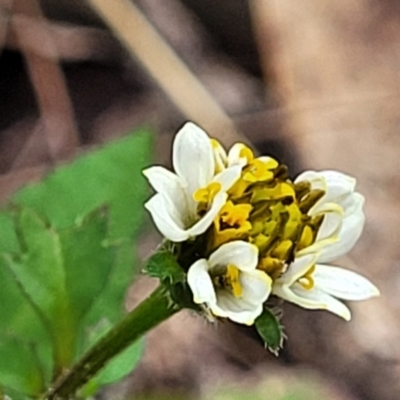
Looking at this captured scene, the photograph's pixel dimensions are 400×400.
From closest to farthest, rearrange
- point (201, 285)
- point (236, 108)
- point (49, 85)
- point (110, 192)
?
point (201, 285) < point (110, 192) < point (49, 85) < point (236, 108)

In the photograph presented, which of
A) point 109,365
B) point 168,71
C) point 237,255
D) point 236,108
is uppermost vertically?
point 237,255

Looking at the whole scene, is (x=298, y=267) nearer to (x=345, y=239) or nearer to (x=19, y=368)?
(x=345, y=239)

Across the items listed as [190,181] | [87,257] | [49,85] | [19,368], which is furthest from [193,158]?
[49,85]

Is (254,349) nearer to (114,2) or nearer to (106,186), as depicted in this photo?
(106,186)

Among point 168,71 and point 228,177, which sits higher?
point 228,177

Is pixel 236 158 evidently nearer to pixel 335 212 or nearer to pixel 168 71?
pixel 335 212

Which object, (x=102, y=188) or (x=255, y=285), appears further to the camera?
(x=102, y=188)

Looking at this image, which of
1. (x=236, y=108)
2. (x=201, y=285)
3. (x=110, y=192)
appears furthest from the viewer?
(x=236, y=108)

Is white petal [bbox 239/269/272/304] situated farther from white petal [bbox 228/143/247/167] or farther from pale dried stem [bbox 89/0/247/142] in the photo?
pale dried stem [bbox 89/0/247/142]

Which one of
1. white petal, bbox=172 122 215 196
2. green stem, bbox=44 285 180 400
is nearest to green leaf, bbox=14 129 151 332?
green stem, bbox=44 285 180 400
